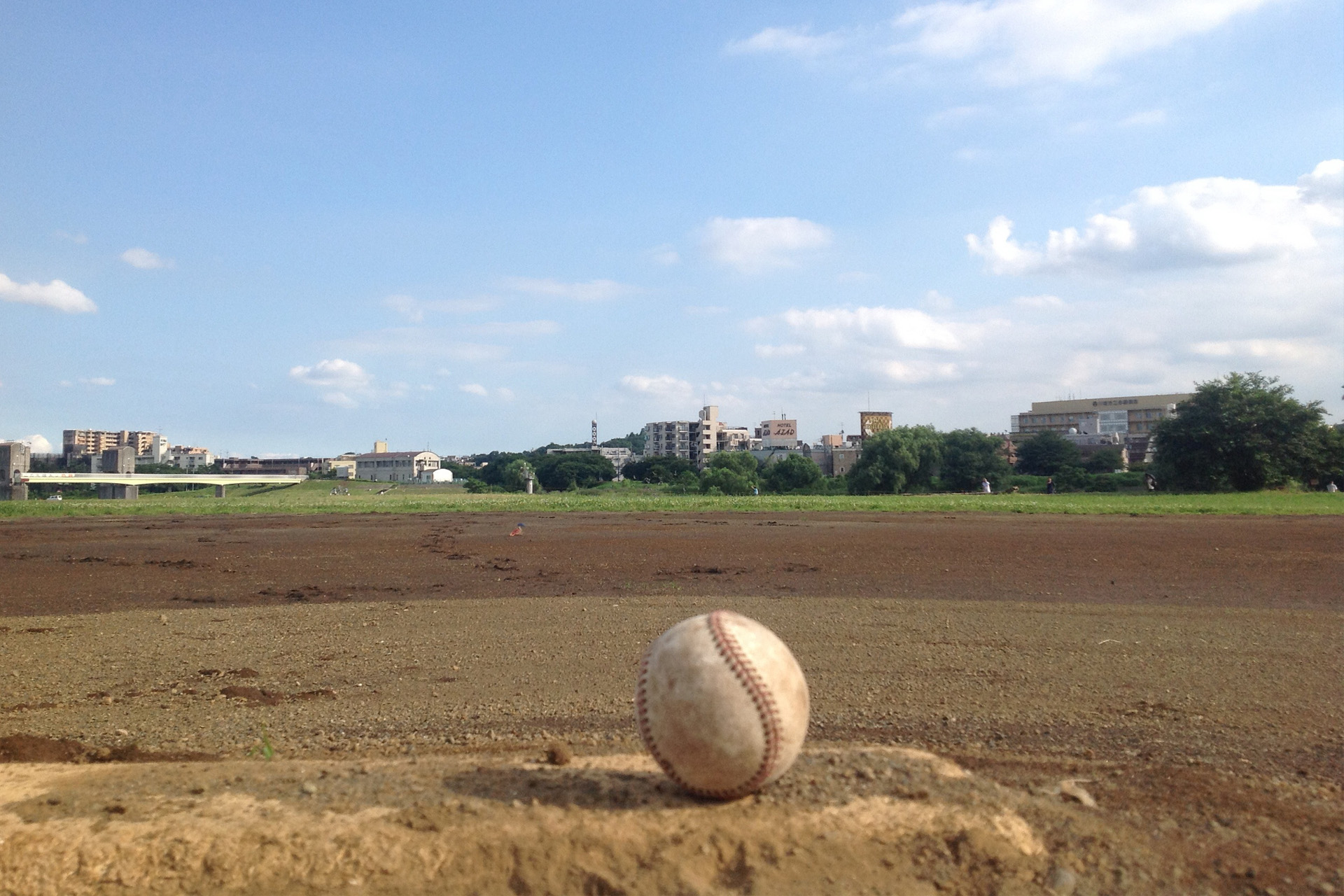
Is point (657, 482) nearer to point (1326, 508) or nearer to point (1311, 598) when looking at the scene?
point (1326, 508)

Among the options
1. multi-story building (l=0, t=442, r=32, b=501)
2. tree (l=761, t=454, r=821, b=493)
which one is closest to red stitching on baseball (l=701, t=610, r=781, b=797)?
tree (l=761, t=454, r=821, b=493)

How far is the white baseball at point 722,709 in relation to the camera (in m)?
4.08

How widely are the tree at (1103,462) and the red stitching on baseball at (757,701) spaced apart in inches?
3469

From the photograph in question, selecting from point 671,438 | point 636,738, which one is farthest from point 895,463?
point 671,438

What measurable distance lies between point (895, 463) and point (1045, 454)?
2478cm

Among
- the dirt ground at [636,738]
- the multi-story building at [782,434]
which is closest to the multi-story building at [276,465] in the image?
the multi-story building at [782,434]

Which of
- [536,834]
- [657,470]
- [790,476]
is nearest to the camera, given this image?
[536,834]

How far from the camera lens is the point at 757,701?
4.10 m

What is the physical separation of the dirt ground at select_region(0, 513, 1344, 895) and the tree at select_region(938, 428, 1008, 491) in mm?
51795

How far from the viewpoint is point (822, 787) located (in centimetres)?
450

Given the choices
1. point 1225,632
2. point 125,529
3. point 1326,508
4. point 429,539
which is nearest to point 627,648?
point 1225,632

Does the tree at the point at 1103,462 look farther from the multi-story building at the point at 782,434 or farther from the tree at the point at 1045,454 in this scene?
the multi-story building at the point at 782,434

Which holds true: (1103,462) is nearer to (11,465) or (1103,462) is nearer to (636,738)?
(636,738)

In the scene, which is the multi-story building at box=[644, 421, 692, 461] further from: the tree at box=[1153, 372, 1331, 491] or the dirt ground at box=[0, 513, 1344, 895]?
the dirt ground at box=[0, 513, 1344, 895]
